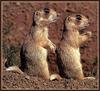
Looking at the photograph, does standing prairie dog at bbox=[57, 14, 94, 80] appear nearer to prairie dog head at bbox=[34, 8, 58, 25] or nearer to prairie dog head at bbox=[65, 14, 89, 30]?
prairie dog head at bbox=[65, 14, 89, 30]

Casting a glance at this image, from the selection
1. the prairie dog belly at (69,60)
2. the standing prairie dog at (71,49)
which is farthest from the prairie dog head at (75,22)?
the prairie dog belly at (69,60)

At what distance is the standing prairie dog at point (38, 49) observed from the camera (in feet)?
34.4

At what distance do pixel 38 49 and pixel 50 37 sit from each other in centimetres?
319

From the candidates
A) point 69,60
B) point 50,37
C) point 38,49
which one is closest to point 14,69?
point 38,49

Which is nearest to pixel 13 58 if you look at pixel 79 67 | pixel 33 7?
pixel 79 67

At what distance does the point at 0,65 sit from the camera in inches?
420

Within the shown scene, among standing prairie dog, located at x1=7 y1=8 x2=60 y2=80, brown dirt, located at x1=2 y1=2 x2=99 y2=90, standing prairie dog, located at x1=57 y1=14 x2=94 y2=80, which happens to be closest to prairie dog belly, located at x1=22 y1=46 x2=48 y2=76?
standing prairie dog, located at x1=7 y1=8 x2=60 y2=80

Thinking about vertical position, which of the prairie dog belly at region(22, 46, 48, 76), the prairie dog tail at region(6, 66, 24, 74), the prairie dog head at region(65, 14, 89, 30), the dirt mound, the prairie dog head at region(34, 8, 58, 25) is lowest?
the dirt mound

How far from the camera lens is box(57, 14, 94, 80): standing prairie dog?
1059 centimetres

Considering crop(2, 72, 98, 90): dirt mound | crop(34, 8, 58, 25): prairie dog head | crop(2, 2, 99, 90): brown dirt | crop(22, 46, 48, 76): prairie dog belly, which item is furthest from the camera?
crop(34, 8, 58, 25): prairie dog head

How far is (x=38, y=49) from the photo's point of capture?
34.4 ft

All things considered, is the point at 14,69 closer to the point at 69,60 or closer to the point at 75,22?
the point at 69,60

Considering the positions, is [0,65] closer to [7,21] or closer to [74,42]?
[74,42]

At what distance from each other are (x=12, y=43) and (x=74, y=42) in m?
3.05
